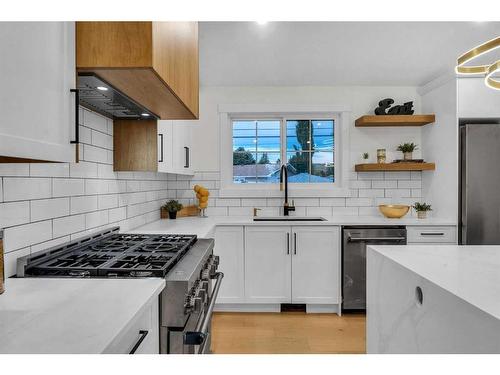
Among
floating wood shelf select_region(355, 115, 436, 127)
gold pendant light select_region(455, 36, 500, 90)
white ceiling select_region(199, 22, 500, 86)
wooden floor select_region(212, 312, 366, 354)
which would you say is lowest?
wooden floor select_region(212, 312, 366, 354)

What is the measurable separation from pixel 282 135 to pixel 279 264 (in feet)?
4.88

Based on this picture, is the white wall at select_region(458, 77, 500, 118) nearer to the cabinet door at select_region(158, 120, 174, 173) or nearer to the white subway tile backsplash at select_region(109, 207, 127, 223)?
the cabinet door at select_region(158, 120, 174, 173)

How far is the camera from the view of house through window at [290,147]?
4121 millimetres

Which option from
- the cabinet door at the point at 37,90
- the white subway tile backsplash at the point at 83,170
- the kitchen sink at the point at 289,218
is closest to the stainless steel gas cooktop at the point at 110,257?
the white subway tile backsplash at the point at 83,170

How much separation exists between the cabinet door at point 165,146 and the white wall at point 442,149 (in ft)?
8.57

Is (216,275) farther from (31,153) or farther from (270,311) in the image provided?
(270,311)

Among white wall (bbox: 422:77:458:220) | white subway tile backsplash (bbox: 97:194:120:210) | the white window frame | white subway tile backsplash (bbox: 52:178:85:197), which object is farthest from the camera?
the white window frame

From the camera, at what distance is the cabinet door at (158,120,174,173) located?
97.2 inches

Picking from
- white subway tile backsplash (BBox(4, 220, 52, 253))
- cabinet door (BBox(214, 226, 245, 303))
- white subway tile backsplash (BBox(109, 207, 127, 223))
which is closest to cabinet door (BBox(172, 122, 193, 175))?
white subway tile backsplash (BBox(109, 207, 127, 223))

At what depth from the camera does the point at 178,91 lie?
1720 millimetres

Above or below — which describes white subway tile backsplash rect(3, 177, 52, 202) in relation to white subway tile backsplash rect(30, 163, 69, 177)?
below

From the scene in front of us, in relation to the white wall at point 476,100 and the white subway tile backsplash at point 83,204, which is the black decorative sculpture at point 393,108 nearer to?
the white wall at point 476,100

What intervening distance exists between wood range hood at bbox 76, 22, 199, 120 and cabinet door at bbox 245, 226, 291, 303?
2.01m

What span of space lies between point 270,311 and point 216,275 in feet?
5.34
